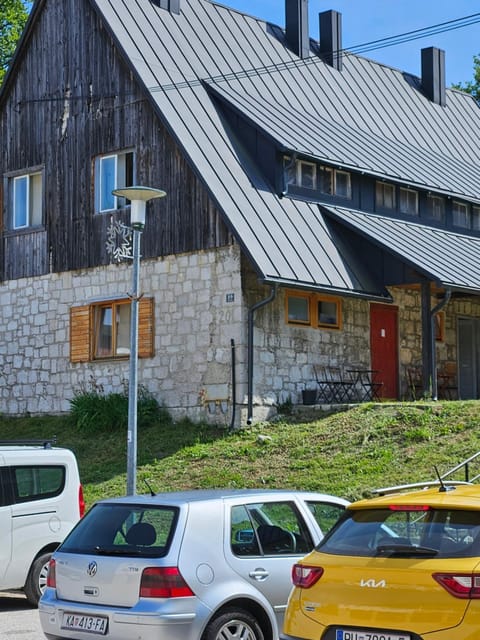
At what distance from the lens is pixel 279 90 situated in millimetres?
27703

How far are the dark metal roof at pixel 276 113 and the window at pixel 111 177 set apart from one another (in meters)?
1.83

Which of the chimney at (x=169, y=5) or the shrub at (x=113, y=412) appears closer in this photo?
the shrub at (x=113, y=412)

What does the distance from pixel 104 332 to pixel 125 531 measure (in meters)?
16.2

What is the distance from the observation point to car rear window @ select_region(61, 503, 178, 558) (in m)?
8.84

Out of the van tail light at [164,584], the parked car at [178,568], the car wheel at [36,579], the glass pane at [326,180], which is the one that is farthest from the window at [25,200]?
the van tail light at [164,584]

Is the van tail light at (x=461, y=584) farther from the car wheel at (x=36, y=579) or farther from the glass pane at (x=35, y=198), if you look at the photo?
the glass pane at (x=35, y=198)

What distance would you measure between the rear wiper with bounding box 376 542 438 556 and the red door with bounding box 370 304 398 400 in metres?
17.9

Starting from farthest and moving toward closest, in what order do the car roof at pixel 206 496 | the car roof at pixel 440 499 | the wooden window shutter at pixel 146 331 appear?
the wooden window shutter at pixel 146 331 → the car roof at pixel 206 496 → the car roof at pixel 440 499

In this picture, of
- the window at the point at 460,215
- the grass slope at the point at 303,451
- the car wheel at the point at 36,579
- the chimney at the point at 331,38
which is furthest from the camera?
the chimney at the point at 331,38

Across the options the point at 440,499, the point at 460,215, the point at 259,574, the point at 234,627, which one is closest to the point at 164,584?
the point at 234,627

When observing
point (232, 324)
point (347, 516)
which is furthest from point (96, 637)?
point (232, 324)

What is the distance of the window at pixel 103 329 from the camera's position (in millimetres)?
24453

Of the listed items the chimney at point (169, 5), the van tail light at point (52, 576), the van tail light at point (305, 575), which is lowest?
the van tail light at point (52, 576)

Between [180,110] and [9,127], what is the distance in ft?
17.6
